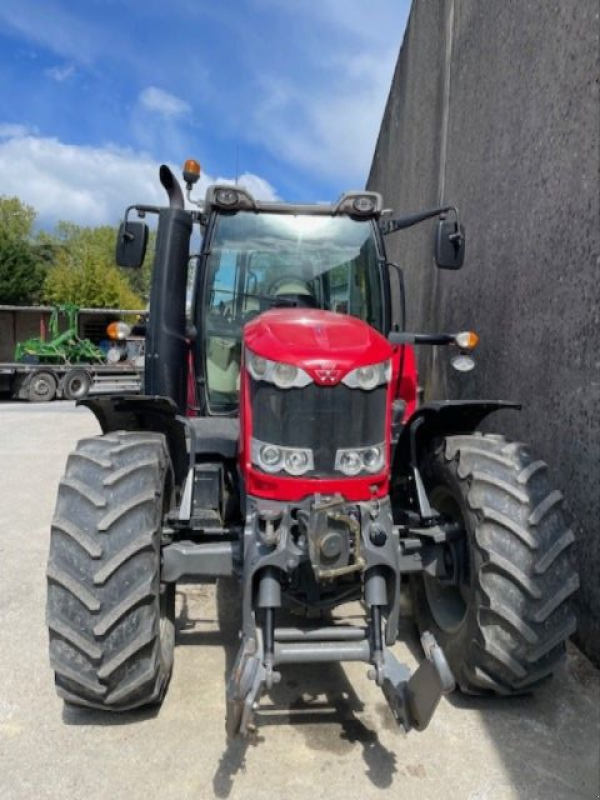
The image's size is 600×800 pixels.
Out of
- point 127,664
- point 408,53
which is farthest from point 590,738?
point 408,53

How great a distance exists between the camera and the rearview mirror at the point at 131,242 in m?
3.86

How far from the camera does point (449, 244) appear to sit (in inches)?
153

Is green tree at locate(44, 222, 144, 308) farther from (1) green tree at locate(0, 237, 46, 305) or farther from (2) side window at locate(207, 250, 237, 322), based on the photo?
(2) side window at locate(207, 250, 237, 322)

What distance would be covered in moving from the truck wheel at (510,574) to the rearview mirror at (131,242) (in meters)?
2.25

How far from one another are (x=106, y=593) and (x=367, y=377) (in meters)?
1.32

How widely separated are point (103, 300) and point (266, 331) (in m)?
36.8

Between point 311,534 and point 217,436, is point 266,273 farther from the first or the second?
point 311,534

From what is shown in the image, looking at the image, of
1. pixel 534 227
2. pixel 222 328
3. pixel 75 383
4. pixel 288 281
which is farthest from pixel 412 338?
pixel 75 383

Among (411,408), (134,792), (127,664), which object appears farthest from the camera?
(411,408)

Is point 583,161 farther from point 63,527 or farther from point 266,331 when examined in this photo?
point 63,527

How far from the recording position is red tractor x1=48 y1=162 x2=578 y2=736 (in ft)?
8.01


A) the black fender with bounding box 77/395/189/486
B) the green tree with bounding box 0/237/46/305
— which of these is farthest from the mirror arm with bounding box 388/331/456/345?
the green tree with bounding box 0/237/46/305

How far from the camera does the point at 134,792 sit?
7.66 ft

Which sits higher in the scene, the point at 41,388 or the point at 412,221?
the point at 412,221
